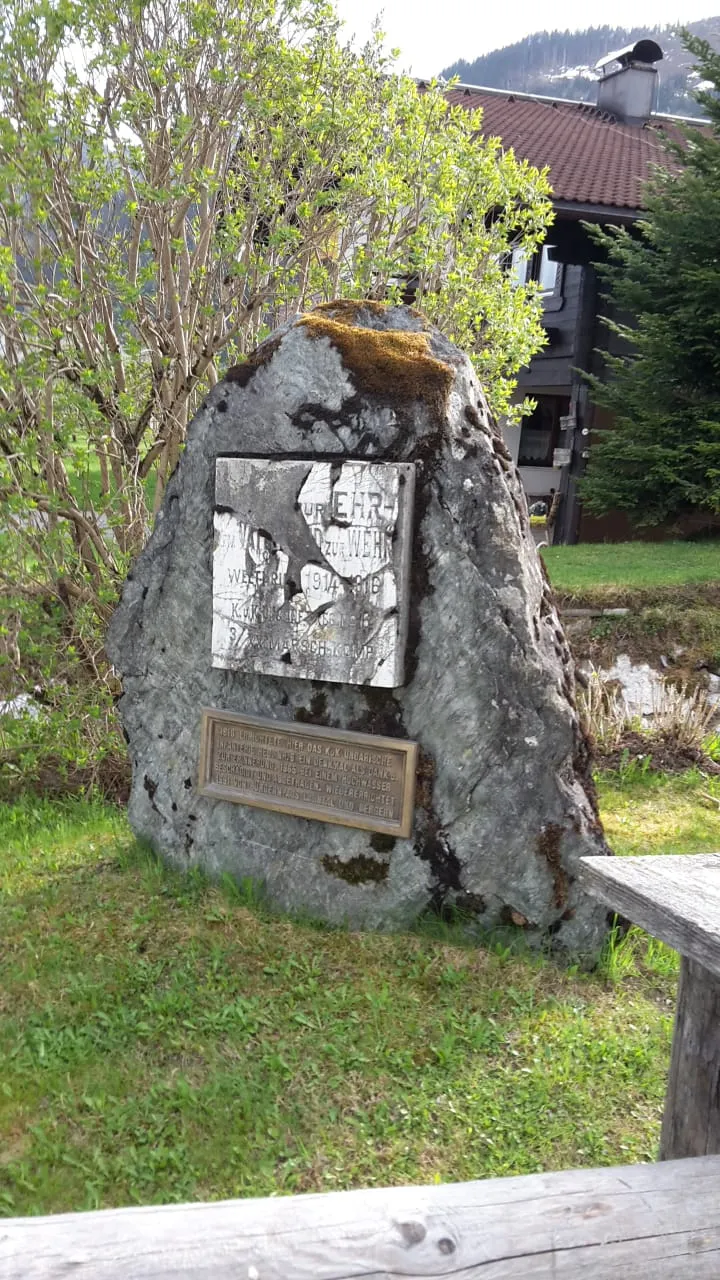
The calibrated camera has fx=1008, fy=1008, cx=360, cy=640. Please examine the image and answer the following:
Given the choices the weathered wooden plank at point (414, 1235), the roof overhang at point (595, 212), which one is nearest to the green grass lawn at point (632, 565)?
the roof overhang at point (595, 212)

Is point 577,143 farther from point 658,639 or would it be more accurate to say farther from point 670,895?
point 670,895

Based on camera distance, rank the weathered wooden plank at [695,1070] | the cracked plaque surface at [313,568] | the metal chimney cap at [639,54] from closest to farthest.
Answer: the weathered wooden plank at [695,1070]
the cracked plaque surface at [313,568]
the metal chimney cap at [639,54]

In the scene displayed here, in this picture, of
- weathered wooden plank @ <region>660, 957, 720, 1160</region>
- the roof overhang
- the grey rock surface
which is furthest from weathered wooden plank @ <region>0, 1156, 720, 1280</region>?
the roof overhang

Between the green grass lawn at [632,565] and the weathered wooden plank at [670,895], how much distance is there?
587 centimetres

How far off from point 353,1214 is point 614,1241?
0.47m

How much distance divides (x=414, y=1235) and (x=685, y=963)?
1.04 m

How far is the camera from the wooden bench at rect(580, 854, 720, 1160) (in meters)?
2.05

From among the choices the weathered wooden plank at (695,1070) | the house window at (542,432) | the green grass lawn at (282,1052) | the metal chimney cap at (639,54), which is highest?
the metal chimney cap at (639,54)

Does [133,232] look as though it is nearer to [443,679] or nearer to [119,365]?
[119,365]

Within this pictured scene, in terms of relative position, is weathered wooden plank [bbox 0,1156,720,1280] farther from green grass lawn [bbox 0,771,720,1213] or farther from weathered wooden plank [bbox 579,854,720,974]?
green grass lawn [bbox 0,771,720,1213]

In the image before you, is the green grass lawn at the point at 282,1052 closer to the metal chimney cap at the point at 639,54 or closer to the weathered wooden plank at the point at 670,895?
the weathered wooden plank at the point at 670,895

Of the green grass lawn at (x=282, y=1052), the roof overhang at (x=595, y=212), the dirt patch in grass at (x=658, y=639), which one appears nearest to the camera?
the green grass lawn at (x=282, y=1052)

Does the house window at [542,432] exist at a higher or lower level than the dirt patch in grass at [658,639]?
higher

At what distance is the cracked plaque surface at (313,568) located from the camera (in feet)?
11.7
